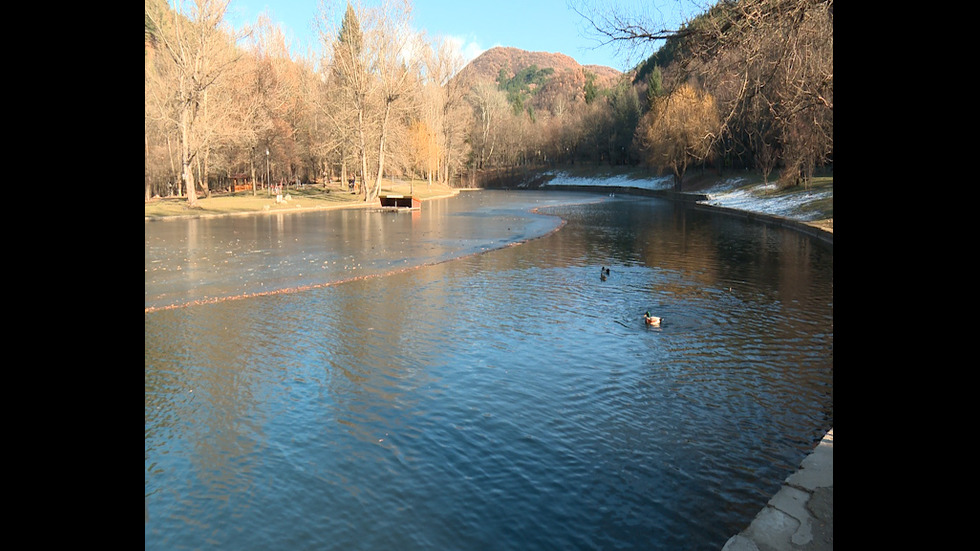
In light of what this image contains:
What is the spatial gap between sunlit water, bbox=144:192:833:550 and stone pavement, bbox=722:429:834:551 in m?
0.53

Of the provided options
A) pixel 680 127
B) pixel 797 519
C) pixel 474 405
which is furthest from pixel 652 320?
pixel 680 127

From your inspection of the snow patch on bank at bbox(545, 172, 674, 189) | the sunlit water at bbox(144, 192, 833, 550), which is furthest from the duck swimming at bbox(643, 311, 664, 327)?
the snow patch on bank at bbox(545, 172, 674, 189)

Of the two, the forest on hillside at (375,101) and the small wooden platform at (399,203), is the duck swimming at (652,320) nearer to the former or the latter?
the forest on hillside at (375,101)

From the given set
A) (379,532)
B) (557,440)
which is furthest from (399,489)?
(557,440)

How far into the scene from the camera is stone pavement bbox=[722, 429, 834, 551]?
4.70 meters

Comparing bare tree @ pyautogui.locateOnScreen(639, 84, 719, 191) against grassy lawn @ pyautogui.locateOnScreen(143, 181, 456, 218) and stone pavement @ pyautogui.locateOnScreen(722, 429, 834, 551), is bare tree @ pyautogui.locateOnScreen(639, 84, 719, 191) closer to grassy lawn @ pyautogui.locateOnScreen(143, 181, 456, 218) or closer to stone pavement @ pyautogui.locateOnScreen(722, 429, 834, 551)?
grassy lawn @ pyautogui.locateOnScreen(143, 181, 456, 218)

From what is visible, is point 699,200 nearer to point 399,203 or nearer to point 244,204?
point 399,203

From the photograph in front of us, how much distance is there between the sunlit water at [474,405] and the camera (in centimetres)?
590

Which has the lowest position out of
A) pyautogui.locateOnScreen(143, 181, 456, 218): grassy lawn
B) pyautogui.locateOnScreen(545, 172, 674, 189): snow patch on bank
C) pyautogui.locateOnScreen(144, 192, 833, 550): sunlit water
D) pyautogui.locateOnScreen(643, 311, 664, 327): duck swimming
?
pyautogui.locateOnScreen(144, 192, 833, 550): sunlit water

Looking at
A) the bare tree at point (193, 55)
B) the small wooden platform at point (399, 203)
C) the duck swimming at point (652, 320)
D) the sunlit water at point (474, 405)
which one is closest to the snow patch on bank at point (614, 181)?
the small wooden platform at point (399, 203)

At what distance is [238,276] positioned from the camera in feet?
58.5

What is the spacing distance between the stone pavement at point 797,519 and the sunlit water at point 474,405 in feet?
1.74

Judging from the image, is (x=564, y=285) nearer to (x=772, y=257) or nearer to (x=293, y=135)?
(x=772, y=257)
